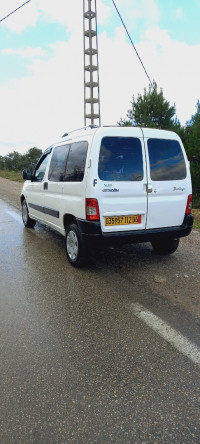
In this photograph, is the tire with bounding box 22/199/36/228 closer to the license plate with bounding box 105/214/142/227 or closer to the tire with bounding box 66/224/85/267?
the tire with bounding box 66/224/85/267

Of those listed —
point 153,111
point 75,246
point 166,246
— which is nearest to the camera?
point 75,246

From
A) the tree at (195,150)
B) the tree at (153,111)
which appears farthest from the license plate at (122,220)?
the tree at (153,111)

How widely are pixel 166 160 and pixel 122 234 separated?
123 cm

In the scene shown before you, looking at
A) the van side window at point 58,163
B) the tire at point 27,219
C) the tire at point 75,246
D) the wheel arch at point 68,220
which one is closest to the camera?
the tire at point 75,246

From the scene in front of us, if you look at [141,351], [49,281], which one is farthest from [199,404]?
[49,281]

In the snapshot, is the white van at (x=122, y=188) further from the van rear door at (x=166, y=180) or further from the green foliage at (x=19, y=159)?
the green foliage at (x=19, y=159)

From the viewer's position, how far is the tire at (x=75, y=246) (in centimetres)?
410

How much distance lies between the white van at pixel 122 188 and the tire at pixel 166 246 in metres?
0.46

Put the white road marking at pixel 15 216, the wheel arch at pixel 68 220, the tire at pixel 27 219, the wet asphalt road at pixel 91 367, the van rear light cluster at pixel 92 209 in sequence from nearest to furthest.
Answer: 1. the wet asphalt road at pixel 91 367
2. the van rear light cluster at pixel 92 209
3. the wheel arch at pixel 68 220
4. the tire at pixel 27 219
5. the white road marking at pixel 15 216

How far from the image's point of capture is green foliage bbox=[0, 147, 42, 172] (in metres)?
53.1

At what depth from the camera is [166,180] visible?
13.5ft

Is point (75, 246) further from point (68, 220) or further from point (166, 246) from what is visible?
point (166, 246)

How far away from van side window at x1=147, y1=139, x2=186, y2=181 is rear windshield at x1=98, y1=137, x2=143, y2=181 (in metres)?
0.20

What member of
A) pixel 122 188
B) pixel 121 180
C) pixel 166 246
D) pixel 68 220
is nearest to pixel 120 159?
pixel 121 180
